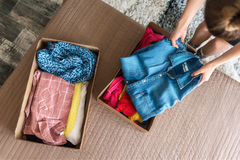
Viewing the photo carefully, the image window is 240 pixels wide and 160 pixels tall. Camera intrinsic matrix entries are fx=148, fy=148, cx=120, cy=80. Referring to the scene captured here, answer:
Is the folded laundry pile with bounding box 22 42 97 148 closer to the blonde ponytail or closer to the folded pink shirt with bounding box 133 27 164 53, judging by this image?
the folded pink shirt with bounding box 133 27 164 53

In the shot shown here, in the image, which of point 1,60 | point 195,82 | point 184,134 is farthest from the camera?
point 1,60

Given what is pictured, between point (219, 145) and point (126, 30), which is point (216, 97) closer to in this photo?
point (219, 145)

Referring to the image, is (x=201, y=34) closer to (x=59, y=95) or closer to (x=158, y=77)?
(x=158, y=77)

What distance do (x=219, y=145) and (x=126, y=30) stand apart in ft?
2.73

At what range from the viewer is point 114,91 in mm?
765

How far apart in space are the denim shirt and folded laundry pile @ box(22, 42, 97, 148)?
244mm

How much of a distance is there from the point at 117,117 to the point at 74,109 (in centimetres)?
23

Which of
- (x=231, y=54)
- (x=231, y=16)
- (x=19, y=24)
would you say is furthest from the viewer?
(x=19, y=24)

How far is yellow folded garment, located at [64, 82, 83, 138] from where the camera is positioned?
2.40ft

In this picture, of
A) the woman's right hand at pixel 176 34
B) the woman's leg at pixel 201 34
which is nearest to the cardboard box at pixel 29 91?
the woman's right hand at pixel 176 34

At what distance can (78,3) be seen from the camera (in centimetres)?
88

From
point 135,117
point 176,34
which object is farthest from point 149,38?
point 135,117

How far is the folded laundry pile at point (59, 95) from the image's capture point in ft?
2.37

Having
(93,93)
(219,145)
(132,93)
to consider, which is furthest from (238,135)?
(93,93)
